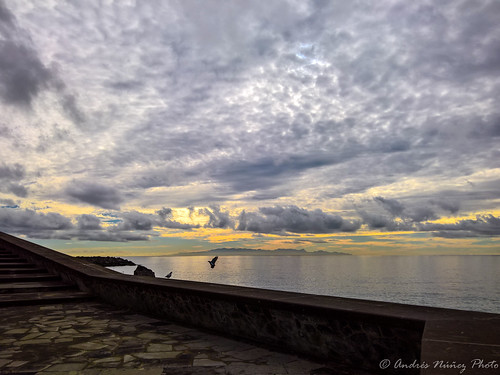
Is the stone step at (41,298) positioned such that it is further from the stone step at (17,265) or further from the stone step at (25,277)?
the stone step at (17,265)

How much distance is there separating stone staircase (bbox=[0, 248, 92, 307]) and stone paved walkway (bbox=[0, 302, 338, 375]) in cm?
129

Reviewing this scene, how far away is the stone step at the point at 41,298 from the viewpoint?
7.04 meters

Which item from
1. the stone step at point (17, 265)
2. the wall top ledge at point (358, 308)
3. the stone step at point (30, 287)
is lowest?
the wall top ledge at point (358, 308)

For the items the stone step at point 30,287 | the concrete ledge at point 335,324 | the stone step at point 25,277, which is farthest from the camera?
the stone step at point 25,277

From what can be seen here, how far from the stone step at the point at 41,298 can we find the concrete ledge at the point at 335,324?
2582 millimetres

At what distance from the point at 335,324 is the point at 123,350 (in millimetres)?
2595

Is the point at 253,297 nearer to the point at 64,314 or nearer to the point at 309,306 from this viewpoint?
the point at 309,306

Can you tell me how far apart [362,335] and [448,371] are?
1536 mm

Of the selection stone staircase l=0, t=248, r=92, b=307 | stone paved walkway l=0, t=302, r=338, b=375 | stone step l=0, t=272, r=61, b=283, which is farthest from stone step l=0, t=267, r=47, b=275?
stone paved walkway l=0, t=302, r=338, b=375

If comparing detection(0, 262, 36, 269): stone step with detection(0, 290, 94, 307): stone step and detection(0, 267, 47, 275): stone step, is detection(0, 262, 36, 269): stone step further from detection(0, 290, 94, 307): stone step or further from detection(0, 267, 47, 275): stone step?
detection(0, 290, 94, 307): stone step

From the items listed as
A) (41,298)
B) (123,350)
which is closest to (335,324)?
(123,350)

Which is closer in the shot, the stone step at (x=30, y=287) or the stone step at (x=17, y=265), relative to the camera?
the stone step at (x=30, y=287)

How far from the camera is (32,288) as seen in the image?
831 cm

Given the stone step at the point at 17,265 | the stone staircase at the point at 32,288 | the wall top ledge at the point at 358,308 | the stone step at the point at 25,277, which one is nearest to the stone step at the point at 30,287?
the stone staircase at the point at 32,288
